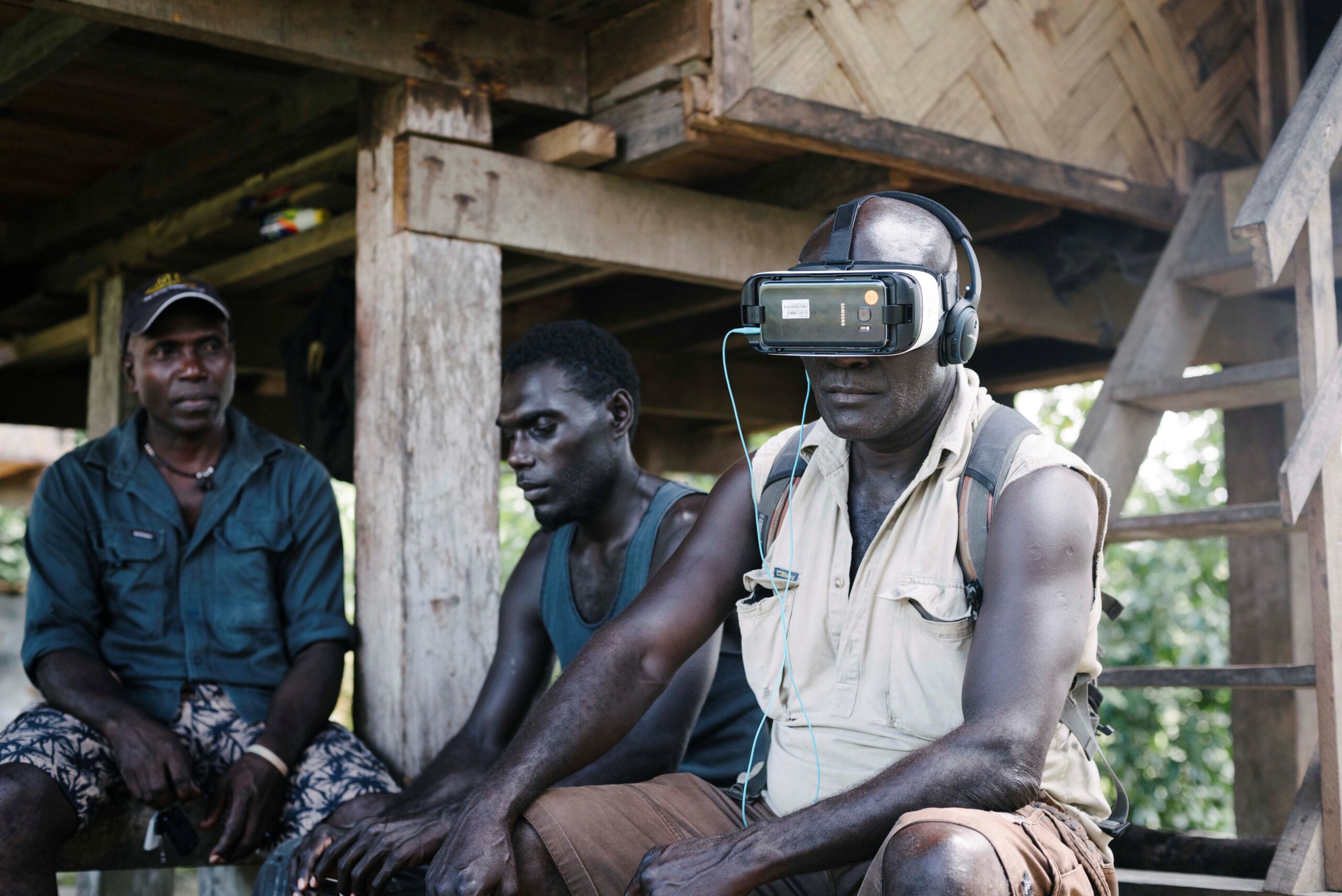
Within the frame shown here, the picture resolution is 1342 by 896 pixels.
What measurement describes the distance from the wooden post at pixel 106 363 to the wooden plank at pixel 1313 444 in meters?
4.22

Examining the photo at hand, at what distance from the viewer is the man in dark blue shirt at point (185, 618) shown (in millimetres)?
3367

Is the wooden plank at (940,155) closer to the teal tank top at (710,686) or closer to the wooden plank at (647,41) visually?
the wooden plank at (647,41)

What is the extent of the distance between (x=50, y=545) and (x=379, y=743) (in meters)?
0.98

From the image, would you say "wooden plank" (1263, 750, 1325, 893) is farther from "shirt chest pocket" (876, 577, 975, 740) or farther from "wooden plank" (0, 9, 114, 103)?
"wooden plank" (0, 9, 114, 103)

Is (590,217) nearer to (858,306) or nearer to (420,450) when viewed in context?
(420,450)

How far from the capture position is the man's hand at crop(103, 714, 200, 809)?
3.32 meters

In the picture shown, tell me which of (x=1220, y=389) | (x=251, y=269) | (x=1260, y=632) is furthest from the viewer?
(x=1260, y=632)

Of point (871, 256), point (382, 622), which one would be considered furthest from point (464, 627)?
point (871, 256)

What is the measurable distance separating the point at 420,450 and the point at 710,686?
0.97 meters

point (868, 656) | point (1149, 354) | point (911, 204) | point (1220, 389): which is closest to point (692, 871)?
point (868, 656)

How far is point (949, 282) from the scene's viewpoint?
2.43 meters

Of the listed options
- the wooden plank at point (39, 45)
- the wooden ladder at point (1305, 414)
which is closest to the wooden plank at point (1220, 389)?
the wooden ladder at point (1305, 414)

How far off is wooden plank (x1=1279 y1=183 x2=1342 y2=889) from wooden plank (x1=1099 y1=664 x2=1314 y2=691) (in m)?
0.08

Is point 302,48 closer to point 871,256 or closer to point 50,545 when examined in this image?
point 50,545
